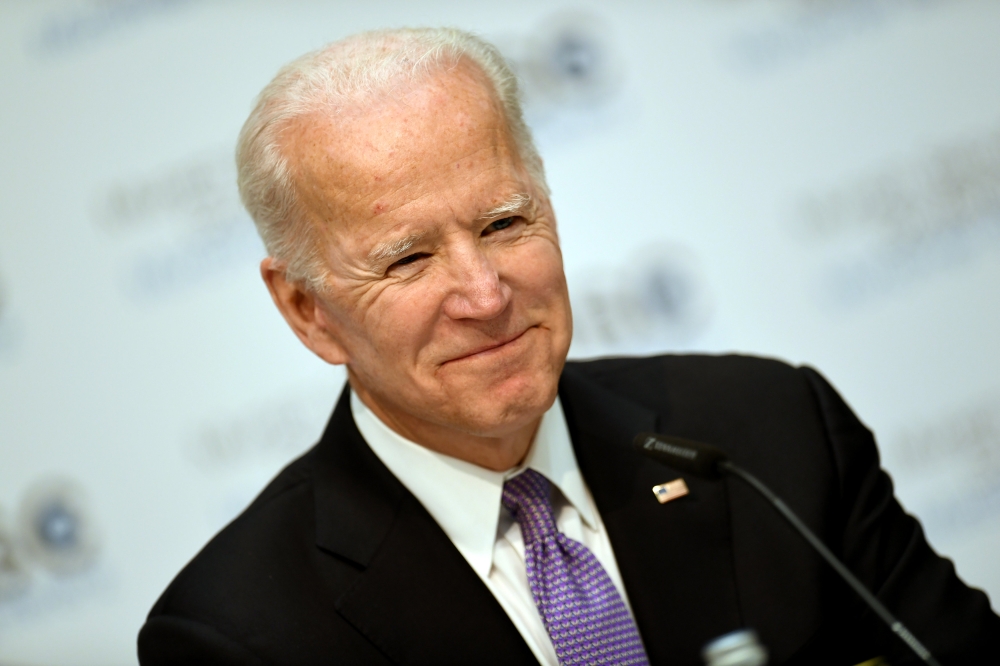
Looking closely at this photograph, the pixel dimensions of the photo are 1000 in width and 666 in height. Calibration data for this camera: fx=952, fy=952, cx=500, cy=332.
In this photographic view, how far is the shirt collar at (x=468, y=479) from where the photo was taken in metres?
1.92

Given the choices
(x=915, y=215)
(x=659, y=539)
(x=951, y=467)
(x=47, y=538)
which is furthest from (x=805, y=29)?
(x=47, y=538)

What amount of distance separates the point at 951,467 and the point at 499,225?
2.51 m

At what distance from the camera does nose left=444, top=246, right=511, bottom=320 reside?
5.63ft

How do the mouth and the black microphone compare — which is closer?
the black microphone

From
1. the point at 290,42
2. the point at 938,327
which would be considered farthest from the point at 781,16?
the point at 290,42

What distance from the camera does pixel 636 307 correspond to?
3277 mm

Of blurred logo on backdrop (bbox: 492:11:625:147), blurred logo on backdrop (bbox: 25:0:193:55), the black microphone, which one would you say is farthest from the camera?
blurred logo on backdrop (bbox: 492:11:625:147)

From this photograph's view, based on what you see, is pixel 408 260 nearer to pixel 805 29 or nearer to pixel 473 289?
pixel 473 289

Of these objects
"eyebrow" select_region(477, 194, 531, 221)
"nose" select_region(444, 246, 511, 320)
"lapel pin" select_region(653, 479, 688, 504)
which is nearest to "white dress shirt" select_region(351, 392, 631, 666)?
"lapel pin" select_region(653, 479, 688, 504)

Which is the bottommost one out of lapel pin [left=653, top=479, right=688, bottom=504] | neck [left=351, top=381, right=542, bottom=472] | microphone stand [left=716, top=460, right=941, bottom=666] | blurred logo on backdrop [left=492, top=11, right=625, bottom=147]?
microphone stand [left=716, top=460, right=941, bottom=666]

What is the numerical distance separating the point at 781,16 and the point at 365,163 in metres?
2.32

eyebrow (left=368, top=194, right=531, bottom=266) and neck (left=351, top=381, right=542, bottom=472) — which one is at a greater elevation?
eyebrow (left=368, top=194, right=531, bottom=266)

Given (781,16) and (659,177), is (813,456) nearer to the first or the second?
(659,177)

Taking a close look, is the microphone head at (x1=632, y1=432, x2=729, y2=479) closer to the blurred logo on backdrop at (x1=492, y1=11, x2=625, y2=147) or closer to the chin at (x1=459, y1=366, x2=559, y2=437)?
the chin at (x1=459, y1=366, x2=559, y2=437)
